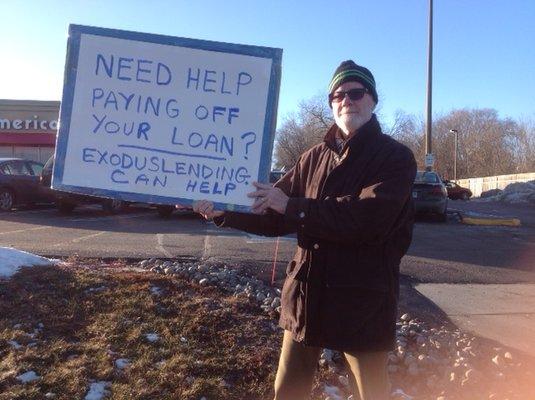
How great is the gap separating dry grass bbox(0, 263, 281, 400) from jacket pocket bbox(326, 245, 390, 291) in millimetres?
1657

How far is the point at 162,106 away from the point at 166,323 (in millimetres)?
2241

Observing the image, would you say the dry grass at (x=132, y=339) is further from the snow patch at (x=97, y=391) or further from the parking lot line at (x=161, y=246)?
the parking lot line at (x=161, y=246)

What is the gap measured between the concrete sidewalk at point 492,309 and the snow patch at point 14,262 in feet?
14.4

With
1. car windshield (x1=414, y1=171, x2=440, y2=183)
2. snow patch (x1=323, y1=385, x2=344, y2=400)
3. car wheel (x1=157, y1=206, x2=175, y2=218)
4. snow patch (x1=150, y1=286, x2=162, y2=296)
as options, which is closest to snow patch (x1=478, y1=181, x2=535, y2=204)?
car windshield (x1=414, y1=171, x2=440, y2=183)

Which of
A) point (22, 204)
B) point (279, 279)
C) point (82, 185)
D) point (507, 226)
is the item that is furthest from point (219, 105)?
point (22, 204)

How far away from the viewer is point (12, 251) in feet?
20.9

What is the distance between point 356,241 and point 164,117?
118cm

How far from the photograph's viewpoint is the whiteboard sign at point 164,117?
2.78m

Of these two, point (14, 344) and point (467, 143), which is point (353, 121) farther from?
point (467, 143)

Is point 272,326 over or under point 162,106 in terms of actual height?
under

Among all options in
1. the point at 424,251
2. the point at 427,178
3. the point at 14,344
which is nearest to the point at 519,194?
the point at 427,178

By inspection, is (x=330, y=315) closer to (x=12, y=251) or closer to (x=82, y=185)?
(x=82, y=185)

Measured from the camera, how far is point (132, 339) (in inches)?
165

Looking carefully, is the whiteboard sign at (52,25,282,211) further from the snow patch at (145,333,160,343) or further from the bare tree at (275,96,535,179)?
the bare tree at (275,96,535,179)
